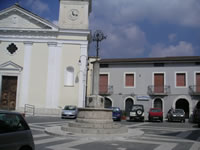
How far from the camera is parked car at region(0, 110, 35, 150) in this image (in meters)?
4.05

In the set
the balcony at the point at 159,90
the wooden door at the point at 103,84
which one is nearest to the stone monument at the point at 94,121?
the balcony at the point at 159,90

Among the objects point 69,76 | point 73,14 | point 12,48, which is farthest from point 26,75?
point 73,14

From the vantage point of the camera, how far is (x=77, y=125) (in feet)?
36.0

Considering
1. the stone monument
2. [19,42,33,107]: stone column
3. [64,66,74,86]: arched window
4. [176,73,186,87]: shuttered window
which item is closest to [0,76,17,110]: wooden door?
[19,42,33,107]: stone column

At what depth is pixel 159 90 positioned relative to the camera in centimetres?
2798

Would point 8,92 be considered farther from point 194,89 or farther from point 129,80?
point 194,89

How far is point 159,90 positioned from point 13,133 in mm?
25321

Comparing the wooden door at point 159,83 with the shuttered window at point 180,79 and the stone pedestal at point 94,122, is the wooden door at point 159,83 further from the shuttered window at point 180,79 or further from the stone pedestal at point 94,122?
the stone pedestal at point 94,122

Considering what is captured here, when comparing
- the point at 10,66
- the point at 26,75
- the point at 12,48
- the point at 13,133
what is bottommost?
the point at 13,133

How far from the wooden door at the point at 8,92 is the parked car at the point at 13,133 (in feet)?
74.8

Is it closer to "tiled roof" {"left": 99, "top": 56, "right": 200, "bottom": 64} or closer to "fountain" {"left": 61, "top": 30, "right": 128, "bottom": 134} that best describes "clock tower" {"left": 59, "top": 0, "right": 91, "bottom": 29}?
"tiled roof" {"left": 99, "top": 56, "right": 200, "bottom": 64}

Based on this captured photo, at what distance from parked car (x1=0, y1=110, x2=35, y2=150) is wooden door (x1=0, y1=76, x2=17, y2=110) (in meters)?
22.8

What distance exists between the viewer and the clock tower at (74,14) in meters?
27.7

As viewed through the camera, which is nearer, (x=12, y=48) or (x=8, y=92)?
(x=8, y=92)
